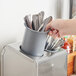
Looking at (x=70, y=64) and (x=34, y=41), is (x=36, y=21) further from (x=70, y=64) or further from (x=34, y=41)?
(x=70, y=64)

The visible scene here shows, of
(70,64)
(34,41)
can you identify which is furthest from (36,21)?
(70,64)

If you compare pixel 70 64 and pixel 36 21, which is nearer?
pixel 36 21

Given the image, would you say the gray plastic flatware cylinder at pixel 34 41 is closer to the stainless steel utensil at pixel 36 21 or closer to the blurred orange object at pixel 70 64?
the stainless steel utensil at pixel 36 21

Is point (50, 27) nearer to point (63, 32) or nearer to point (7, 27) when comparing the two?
point (63, 32)

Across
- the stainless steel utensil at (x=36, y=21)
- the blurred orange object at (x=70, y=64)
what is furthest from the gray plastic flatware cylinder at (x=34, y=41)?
the blurred orange object at (x=70, y=64)

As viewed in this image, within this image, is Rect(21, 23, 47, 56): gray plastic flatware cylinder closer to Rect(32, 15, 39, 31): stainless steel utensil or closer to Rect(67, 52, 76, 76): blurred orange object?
Rect(32, 15, 39, 31): stainless steel utensil

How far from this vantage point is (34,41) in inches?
40.1

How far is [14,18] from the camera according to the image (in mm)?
1307

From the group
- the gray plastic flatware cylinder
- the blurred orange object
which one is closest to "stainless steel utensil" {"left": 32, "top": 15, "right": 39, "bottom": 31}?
the gray plastic flatware cylinder

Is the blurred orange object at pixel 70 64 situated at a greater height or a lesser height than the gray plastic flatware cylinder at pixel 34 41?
lesser

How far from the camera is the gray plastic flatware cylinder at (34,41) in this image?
1.01 m

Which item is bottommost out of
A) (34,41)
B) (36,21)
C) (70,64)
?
(70,64)

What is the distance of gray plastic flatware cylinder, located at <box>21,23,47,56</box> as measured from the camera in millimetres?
1010

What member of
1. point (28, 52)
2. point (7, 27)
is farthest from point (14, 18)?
point (28, 52)
